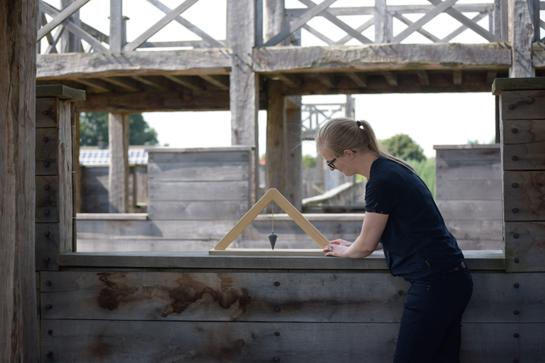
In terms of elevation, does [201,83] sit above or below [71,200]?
above

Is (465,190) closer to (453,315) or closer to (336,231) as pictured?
(336,231)

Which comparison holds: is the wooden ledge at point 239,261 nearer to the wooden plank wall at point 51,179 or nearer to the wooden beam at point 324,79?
the wooden plank wall at point 51,179

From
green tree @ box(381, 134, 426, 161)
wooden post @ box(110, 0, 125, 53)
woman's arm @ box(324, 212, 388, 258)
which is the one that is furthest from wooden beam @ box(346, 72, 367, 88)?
green tree @ box(381, 134, 426, 161)

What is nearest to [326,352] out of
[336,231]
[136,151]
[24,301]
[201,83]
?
[24,301]

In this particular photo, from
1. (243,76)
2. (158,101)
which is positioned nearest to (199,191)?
(243,76)

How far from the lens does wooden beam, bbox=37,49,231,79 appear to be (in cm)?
1005

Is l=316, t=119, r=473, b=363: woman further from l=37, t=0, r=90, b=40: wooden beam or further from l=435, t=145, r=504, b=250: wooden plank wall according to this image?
l=37, t=0, r=90, b=40: wooden beam

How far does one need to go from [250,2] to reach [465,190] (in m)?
3.10

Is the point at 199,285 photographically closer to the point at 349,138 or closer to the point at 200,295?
the point at 200,295

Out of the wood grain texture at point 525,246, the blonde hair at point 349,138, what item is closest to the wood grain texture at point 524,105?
the wood grain texture at point 525,246

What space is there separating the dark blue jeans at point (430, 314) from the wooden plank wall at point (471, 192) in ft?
19.7

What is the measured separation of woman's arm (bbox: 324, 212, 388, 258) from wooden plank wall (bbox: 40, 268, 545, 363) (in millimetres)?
130

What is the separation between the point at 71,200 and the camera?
175 inches

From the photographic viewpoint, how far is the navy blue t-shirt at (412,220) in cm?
363
